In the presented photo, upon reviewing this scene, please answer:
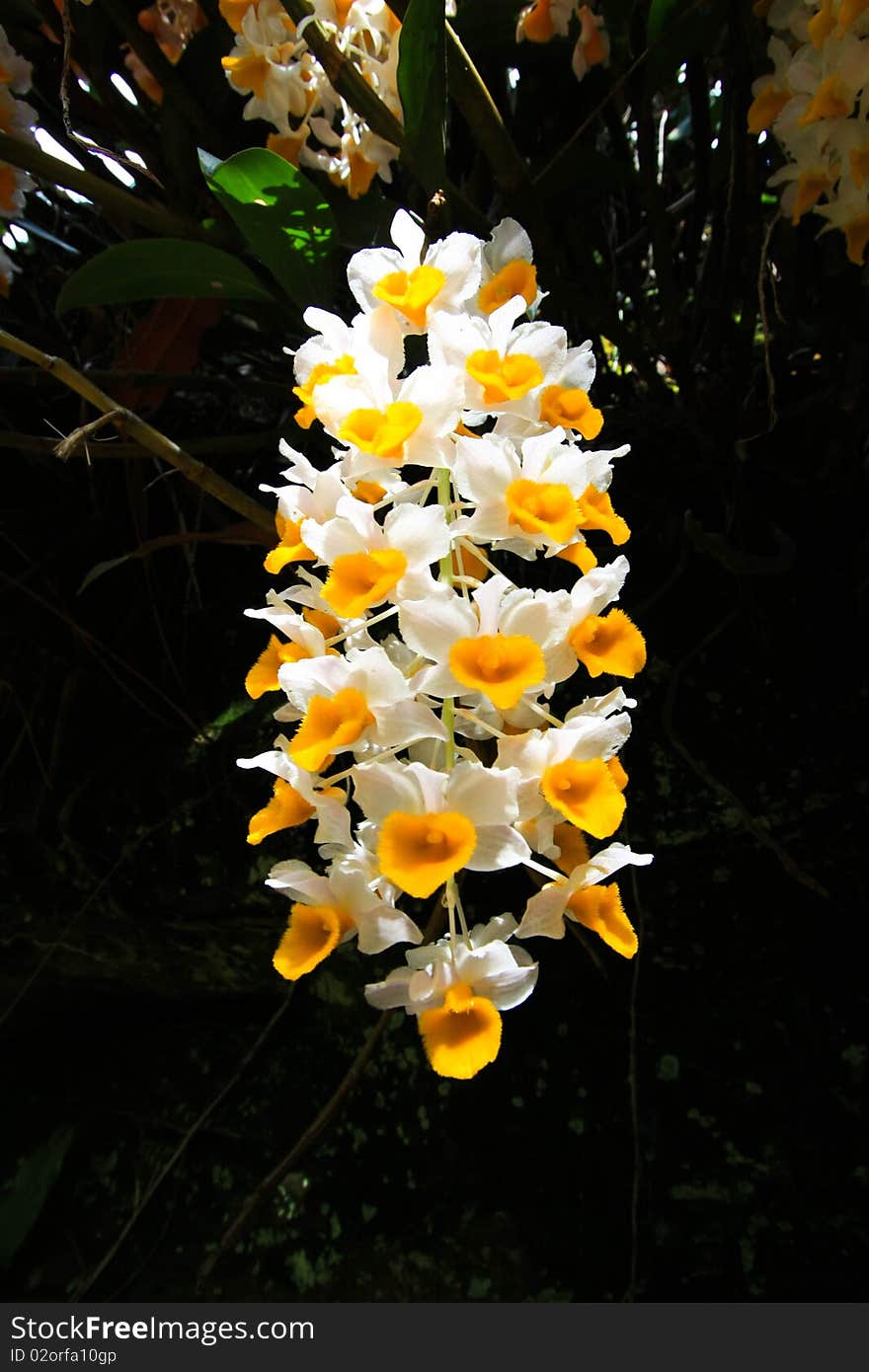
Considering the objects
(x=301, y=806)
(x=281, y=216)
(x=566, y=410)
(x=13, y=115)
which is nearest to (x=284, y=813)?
(x=301, y=806)

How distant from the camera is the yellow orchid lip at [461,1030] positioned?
343 mm

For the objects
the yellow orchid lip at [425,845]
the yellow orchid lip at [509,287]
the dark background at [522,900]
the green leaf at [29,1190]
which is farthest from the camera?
the green leaf at [29,1190]

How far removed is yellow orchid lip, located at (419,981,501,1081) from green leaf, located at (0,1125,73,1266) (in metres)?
0.64

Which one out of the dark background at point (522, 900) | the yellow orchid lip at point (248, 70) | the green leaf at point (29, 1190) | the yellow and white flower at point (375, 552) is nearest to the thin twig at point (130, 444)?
the dark background at point (522, 900)

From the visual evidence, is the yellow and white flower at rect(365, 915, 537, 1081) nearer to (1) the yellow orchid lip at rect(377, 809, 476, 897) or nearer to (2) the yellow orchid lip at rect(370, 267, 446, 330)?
(1) the yellow orchid lip at rect(377, 809, 476, 897)

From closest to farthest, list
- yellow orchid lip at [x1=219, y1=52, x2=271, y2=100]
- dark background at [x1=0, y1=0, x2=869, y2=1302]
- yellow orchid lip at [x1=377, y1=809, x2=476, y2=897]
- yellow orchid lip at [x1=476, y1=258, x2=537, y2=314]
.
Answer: yellow orchid lip at [x1=377, y1=809, x2=476, y2=897], yellow orchid lip at [x1=476, y1=258, x2=537, y2=314], yellow orchid lip at [x1=219, y1=52, x2=271, y2=100], dark background at [x1=0, y1=0, x2=869, y2=1302]

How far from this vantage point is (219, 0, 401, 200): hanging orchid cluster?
1.80ft

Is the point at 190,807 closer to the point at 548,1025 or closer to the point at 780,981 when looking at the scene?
the point at 548,1025

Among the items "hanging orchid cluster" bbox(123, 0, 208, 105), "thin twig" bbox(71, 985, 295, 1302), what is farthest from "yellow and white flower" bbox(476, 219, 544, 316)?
"thin twig" bbox(71, 985, 295, 1302)

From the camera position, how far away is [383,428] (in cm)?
38

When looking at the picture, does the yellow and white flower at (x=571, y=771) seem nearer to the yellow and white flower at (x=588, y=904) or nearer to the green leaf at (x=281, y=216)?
the yellow and white flower at (x=588, y=904)

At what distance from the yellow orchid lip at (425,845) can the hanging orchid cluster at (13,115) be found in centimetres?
58

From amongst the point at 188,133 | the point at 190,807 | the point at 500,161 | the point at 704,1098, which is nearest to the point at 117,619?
the point at 190,807

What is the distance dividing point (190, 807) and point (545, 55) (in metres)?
0.64
